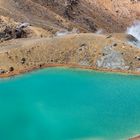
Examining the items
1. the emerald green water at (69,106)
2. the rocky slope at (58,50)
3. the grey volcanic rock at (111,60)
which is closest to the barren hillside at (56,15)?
the rocky slope at (58,50)

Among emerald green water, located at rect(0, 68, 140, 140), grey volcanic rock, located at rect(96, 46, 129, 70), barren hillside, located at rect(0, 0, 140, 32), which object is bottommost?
emerald green water, located at rect(0, 68, 140, 140)

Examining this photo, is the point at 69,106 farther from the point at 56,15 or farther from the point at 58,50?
the point at 56,15

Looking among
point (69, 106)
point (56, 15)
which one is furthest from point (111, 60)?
point (56, 15)

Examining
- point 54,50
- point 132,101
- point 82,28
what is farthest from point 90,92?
point 82,28

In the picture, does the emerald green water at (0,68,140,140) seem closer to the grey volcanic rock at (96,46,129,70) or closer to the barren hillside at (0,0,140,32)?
the grey volcanic rock at (96,46,129,70)

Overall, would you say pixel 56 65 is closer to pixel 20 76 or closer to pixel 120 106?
pixel 20 76

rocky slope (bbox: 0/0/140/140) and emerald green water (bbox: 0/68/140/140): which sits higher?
rocky slope (bbox: 0/0/140/140)

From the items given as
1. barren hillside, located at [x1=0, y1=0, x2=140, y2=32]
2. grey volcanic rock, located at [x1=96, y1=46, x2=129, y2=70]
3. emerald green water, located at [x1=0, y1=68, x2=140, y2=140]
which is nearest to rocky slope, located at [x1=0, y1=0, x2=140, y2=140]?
grey volcanic rock, located at [x1=96, y1=46, x2=129, y2=70]
